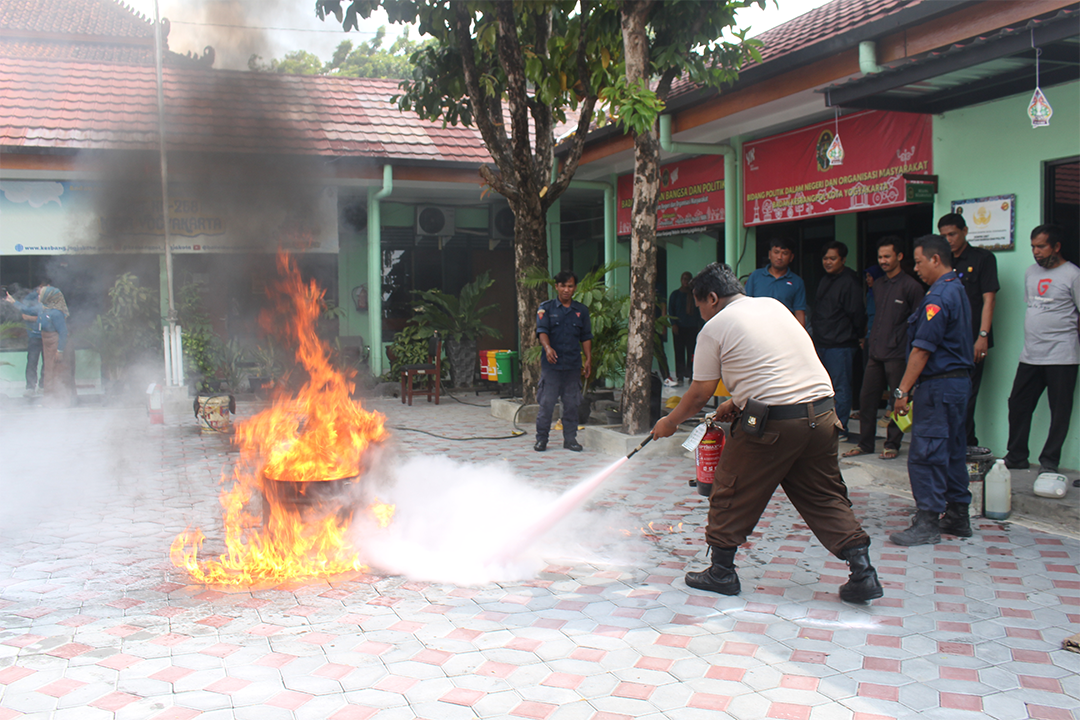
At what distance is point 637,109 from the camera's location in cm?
746

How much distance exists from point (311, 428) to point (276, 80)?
3.88 m

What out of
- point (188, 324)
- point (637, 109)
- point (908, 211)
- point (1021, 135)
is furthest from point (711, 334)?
point (188, 324)

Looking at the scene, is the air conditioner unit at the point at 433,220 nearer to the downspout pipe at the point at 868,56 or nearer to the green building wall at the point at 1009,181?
the green building wall at the point at 1009,181

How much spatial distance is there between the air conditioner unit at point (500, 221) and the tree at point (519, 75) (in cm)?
478

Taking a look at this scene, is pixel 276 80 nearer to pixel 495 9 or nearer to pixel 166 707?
pixel 495 9

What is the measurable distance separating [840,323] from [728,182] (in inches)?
144

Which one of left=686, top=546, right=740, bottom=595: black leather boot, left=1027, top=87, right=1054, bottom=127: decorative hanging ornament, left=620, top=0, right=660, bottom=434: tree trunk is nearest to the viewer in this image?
left=686, top=546, right=740, bottom=595: black leather boot

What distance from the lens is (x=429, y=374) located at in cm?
1377

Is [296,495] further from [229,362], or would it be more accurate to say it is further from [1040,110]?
[229,362]

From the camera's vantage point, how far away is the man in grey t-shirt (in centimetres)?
618

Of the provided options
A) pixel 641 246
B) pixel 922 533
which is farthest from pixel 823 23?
pixel 922 533

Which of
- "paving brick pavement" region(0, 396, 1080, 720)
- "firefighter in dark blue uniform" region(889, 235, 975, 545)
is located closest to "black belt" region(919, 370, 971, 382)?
"firefighter in dark blue uniform" region(889, 235, 975, 545)

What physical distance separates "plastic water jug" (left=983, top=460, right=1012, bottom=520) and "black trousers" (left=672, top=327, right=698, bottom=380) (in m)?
8.14

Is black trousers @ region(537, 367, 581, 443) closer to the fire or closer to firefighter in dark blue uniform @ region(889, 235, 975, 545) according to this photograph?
the fire
